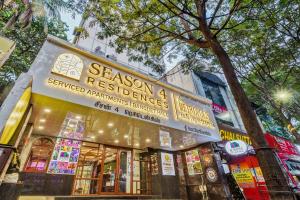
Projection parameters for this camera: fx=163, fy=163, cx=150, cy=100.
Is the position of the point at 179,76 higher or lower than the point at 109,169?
higher

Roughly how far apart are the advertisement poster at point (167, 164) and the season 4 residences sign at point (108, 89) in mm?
3753

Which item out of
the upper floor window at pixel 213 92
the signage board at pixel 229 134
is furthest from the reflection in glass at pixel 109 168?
the upper floor window at pixel 213 92

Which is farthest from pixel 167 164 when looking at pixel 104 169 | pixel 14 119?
pixel 14 119

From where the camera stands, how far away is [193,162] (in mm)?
8992

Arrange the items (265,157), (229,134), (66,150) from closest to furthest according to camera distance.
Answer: (265,157) → (66,150) → (229,134)

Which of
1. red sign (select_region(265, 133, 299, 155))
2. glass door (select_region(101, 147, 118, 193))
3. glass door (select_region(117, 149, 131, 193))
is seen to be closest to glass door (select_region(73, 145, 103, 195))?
glass door (select_region(101, 147, 118, 193))

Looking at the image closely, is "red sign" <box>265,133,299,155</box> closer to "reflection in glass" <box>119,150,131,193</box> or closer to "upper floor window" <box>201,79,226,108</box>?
"upper floor window" <box>201,79,226,108</box>

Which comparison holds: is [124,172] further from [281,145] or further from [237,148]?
[281,145]

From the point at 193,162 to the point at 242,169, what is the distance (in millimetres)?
3364

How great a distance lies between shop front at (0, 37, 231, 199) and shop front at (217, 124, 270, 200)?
2.54ft

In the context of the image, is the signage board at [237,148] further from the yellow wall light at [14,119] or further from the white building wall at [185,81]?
the yellow wall light at [14,119]

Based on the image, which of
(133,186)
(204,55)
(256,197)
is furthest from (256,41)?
(133,186)

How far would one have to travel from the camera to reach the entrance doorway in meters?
7.87

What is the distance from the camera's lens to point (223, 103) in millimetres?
14000
